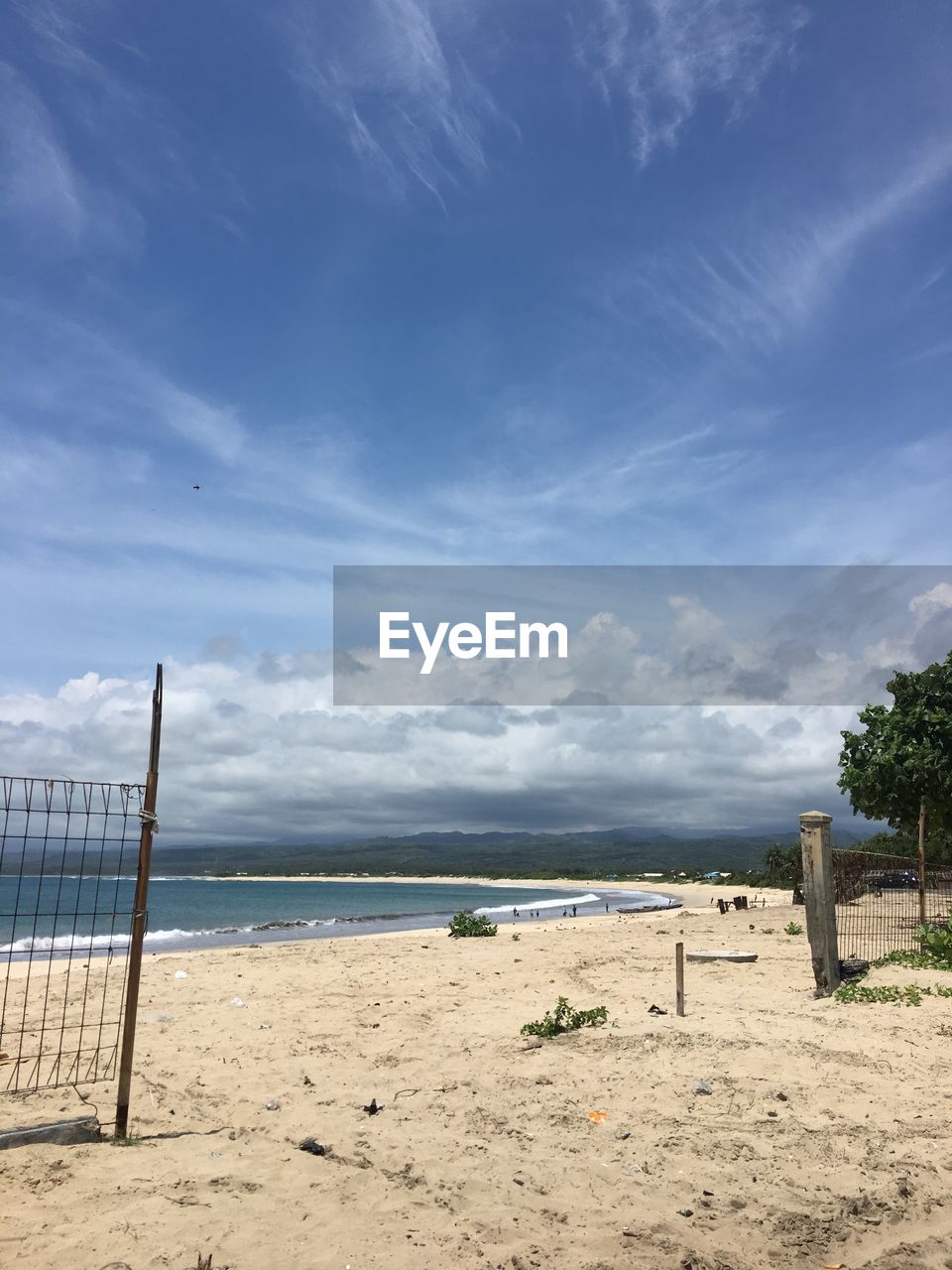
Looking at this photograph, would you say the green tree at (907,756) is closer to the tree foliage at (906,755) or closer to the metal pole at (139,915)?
the tree foliage at (906,755)

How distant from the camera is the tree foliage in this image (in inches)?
806

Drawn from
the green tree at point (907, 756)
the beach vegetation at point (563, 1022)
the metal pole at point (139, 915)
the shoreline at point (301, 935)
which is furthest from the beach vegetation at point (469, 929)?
the metal pole at point (139, 915)

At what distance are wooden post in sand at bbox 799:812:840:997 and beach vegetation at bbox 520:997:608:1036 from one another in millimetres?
3330

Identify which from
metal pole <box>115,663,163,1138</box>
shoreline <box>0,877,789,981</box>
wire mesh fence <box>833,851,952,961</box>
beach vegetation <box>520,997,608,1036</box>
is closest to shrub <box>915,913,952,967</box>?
wire mesh fence <box>833,851,952,961</box>

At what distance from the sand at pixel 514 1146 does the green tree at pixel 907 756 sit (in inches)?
376

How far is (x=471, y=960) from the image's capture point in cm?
1933

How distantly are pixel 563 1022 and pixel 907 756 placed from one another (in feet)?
45.3

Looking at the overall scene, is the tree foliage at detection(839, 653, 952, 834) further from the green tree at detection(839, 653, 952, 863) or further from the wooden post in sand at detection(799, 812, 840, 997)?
the wooden post in sand at detection(799, 812, 840, 997)

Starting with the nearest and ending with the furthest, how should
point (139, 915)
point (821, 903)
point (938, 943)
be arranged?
point (139, 915) → point (821, 903) → point (938, 943)

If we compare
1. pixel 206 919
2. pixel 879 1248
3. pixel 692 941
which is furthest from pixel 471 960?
pixel 206 919

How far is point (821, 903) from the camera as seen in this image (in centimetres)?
1198

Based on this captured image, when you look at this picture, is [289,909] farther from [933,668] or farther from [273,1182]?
[273,1182]

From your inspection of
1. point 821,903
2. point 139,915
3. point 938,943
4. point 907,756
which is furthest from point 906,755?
point 139,915

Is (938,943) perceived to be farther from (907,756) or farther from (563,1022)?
(907,756)
